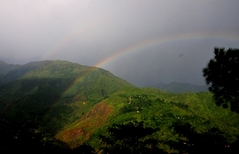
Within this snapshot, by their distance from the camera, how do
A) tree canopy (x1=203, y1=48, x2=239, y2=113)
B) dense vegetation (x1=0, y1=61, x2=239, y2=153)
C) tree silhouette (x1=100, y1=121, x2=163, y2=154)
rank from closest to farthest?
tree canopy (x1=203, y1=48, x2=239, y2=113), dense vegetation (x1=0, y1=61, x2=239, y2=153), tree silhouette (x1=100, y1=121, x2=163, y2=154)

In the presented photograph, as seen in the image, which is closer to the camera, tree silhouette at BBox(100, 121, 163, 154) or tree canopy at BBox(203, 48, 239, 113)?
tree canopy at BBox(203, 48, 239, 113)

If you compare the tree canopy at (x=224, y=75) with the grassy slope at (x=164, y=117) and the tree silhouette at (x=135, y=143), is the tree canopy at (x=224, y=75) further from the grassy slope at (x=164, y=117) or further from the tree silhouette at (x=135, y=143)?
the grassy slope at (x=164, y=117)

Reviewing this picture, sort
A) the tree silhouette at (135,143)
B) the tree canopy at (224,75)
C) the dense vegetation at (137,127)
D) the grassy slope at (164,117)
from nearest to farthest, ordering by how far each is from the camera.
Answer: the tree canopy at (224,75), the dense vegetation at (137,127), the tree silhouette at (135,143), the grassy slope at (164,117)

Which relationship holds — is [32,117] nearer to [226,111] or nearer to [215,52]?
[226,111]

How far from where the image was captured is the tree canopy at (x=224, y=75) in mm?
23703

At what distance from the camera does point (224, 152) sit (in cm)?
2158

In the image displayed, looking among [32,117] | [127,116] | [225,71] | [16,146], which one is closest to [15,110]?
[32,117]

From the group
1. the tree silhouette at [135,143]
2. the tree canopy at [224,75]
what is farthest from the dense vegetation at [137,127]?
the tree canopy at [224,75]

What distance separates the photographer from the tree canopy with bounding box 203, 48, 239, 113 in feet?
77.8

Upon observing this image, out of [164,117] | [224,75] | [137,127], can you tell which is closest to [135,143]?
[137,127]

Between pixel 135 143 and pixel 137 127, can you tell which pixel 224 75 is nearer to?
pixel 135 143

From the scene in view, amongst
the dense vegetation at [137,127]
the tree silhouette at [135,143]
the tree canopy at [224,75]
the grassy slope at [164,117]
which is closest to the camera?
the tree canopy at [224,75]

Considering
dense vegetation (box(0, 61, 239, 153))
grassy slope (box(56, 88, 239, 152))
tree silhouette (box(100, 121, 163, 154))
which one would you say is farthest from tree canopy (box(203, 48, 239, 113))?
grassy slope (box(56, 88, 239, 152))

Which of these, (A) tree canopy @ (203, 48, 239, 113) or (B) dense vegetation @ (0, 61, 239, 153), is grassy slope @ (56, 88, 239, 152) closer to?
(B) dense vegetation @ (0, 61, 239, 153)
